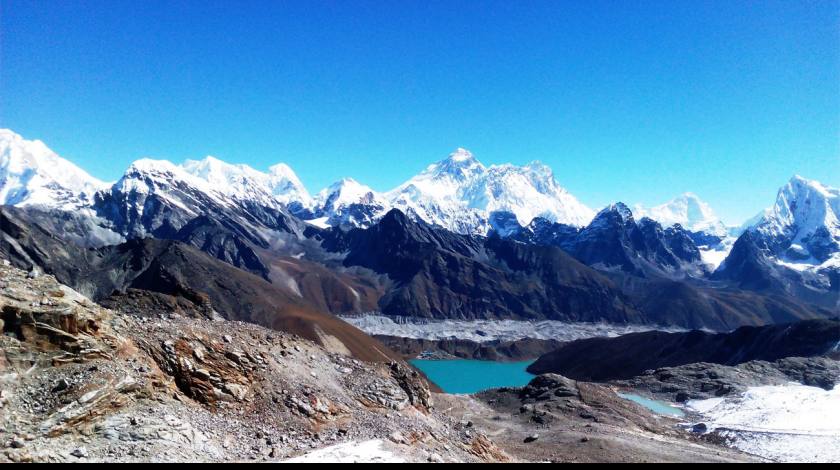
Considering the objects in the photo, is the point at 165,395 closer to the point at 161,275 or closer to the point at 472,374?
the point at 161,275

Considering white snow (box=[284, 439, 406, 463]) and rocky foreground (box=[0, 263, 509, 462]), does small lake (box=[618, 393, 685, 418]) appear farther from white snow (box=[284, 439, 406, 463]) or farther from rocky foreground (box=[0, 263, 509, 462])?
white snow (box=[284, 439, 406, 463])

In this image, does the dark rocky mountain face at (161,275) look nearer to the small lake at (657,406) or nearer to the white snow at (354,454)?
the small lake at (657,406)

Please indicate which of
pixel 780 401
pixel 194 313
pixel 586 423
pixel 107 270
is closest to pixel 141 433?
pixel 586 423

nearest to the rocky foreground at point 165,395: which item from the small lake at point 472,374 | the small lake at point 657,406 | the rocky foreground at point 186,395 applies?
Answer: the rocky foreground at point 186,395

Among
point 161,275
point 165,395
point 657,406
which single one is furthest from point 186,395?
Answer: point 161,275
